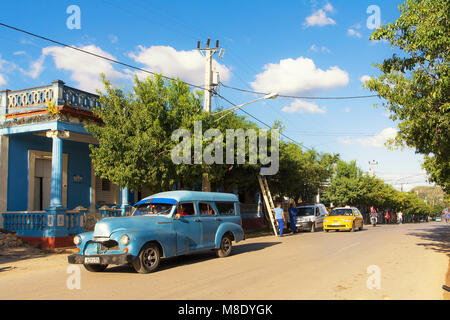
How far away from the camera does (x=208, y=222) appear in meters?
11.9

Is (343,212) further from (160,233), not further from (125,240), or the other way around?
A: (125,240)

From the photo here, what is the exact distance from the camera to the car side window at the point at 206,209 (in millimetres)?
11820

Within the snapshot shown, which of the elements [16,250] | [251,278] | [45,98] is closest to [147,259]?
Answer: [251,278]

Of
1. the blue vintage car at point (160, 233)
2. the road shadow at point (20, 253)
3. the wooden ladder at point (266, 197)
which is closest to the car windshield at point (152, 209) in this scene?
the blue vintage car at point (160, 233)

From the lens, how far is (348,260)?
11.7 m

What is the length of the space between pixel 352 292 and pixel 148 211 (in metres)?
5.77

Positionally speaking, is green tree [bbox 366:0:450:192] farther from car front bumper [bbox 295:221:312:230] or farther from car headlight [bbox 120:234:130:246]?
car front bumper [bbox 295:221:312:230]

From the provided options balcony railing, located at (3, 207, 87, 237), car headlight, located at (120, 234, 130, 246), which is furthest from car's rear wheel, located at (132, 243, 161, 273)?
balcony railing, located at (3, 207, 87, 237)

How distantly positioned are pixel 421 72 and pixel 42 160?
1529cm

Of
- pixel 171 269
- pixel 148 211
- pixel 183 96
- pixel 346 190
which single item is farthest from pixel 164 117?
pixel 346 190

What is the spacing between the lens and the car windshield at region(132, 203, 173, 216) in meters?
10.9

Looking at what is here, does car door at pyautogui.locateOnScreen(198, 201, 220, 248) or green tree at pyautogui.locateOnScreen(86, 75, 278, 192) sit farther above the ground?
green tree at pyautogui.locateOnScreen(86, 75, 278, 192)

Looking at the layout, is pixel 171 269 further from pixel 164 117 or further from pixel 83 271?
pixel 164 117

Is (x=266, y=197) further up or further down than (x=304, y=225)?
further up
